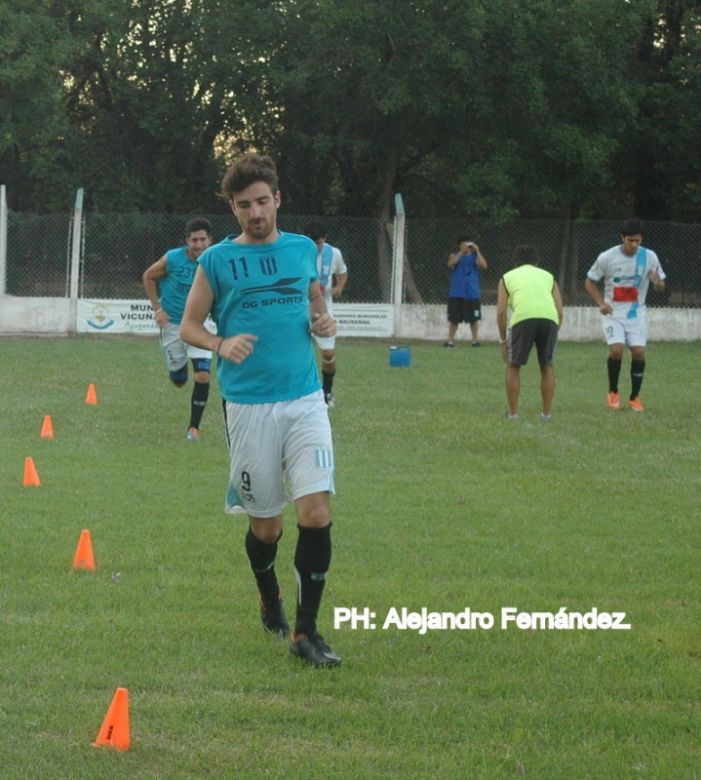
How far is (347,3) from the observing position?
32500mm

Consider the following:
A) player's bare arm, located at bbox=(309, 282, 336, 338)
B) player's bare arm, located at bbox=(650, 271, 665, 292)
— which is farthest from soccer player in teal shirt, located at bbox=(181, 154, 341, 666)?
player's bare arm, located at bbox=(650, 271, 665, 292)

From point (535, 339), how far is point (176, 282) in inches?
149

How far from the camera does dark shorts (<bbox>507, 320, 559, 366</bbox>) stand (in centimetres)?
1425

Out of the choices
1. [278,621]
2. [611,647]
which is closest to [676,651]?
[611,647]

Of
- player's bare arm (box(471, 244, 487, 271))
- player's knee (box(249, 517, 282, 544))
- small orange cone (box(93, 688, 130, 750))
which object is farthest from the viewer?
player's bare arm (box(471, 244, 487, 271))

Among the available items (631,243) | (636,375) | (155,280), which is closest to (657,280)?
(631,243)

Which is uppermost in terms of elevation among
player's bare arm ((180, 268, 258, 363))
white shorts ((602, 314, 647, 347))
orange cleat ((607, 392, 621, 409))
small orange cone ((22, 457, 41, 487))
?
player's bare arm ((180, 268, 258, 363))

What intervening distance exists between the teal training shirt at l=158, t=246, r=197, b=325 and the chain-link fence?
15.1 meters

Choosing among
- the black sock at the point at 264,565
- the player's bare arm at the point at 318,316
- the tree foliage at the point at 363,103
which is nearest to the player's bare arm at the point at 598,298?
the player's bare arm at the point at 318,316

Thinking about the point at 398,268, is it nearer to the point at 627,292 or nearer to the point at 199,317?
the point at 627,292

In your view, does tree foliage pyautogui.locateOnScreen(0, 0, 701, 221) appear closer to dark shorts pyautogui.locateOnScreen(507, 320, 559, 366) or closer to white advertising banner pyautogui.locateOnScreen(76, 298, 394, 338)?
white advertising banner pyautogui.locateOnScreen(76, 298, 394, 338)

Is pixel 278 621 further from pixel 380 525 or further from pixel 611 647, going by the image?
pixel 380 525

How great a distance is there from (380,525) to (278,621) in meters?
2.68

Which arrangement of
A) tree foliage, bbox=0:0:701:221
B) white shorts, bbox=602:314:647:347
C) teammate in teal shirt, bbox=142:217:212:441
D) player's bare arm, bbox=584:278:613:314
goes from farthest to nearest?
tree foliage, bbox=0:0:701:221, white shorts, bbox=602:314:647:347, player's bare arm, bbox=584:278:613:314, teammate in teal shirt, bbox=142:217:212:441
